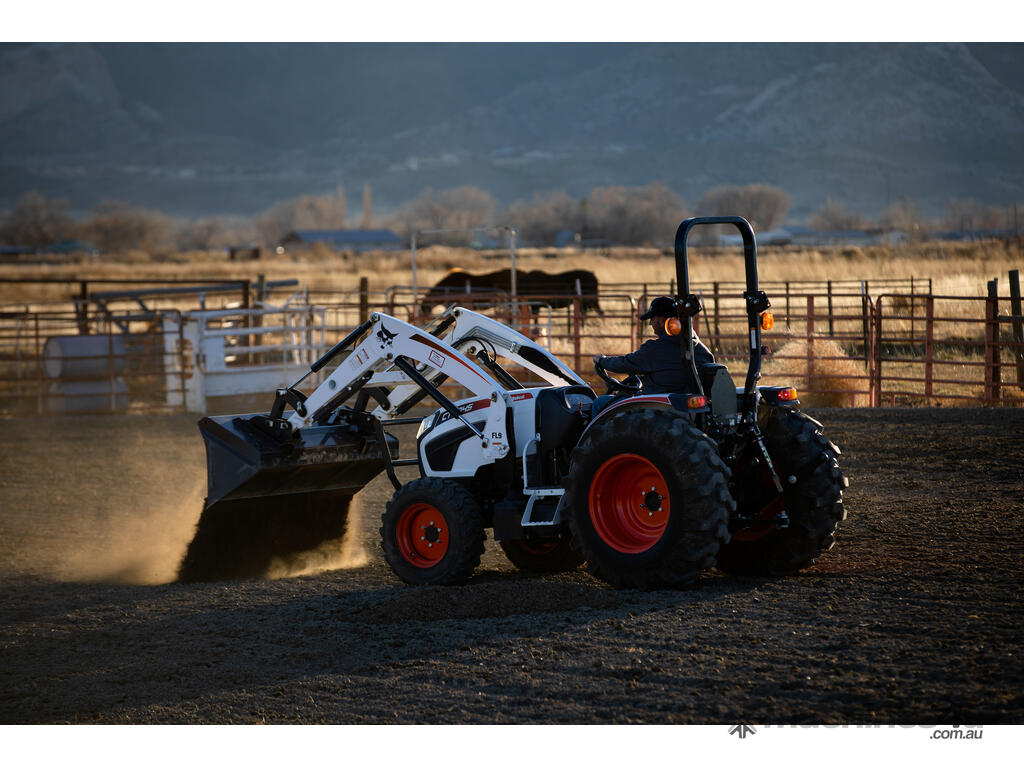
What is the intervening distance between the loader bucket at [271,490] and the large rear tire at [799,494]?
269 centimetres

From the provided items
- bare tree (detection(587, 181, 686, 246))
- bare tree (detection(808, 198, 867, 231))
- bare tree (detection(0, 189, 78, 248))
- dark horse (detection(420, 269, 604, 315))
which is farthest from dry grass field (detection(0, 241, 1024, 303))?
bare tree (detection(0, 189, 78, 248))

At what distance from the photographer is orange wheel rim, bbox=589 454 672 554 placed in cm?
693

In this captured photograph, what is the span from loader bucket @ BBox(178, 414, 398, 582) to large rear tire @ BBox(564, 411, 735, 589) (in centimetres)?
190

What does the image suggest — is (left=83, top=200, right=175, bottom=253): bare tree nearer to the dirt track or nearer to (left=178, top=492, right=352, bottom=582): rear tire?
(left=178, top=492, right=352, bottom=582): rear tire

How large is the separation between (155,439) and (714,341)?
37.4 ft

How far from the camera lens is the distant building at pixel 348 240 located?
11573cm

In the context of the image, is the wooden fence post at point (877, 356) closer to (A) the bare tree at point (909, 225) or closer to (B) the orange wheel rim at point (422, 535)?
(B) the orange wheel rim at point (422, 535)

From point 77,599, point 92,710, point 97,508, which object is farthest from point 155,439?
point 92,710

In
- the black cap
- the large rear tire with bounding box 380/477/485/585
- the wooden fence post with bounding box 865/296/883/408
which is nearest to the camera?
the black cap

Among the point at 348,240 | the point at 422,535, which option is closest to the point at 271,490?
the point at 422,535

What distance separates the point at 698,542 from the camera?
656cm

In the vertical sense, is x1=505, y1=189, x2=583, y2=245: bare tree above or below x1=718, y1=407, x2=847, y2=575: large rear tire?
above

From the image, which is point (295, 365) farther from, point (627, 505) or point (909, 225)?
point (909, 225)

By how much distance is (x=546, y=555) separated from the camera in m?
8.10
